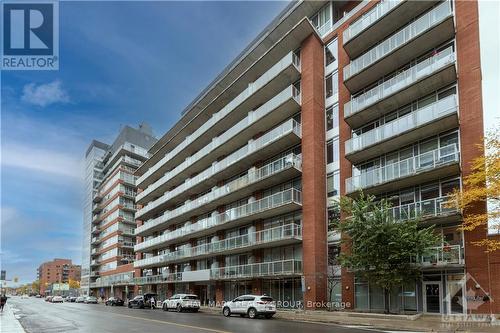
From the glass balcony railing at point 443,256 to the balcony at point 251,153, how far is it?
14.7 m

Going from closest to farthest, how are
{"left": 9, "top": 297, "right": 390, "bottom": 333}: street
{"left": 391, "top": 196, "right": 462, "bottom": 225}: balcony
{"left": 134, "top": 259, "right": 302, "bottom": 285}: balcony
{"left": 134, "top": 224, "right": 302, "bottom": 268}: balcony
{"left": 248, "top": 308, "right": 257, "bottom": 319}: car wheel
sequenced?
{"left": 9, "top": 297, "right": 390, "bottom": 333}: street → {"left": 391, "top": 196, "right": 462, "bottom": 225}: balcony → {"left": 248, "top": 308, "right": 257, "bottom": 319}: car wheel → {"left": 134, "top": 259, "right": 302, "bottom": 285}: balcony → {"left": 134, "top": 224, "right": 302, "bottom": 268}: balcony

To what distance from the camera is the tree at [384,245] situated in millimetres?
24594

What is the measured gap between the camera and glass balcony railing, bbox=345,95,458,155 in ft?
87.7

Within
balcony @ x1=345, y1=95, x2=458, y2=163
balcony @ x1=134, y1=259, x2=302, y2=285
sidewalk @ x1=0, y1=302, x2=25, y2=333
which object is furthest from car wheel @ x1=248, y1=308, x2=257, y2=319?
sidewalk @ x1=0, y1=302, x2=25, y2=333

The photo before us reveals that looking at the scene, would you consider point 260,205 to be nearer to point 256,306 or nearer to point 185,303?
point 185,303

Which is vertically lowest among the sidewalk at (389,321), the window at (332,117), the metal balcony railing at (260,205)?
the sidewalk at (389,321)

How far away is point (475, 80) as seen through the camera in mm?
26484

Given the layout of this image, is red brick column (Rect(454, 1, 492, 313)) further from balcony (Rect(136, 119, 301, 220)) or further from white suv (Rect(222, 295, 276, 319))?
balcony (Rect(136, 119, 301, 220))

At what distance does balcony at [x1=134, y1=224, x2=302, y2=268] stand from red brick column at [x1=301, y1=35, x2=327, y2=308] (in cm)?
134

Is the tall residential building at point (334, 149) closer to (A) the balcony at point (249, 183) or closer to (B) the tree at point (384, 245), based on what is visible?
(A) the balcony at point (249, 183)

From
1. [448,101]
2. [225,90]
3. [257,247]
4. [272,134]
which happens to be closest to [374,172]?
[448,101]

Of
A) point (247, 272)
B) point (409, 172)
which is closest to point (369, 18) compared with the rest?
point (409, 172)

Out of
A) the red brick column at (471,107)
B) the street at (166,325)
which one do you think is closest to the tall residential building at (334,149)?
the red brick column at (471,107)

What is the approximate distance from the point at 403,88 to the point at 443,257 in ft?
36.1
